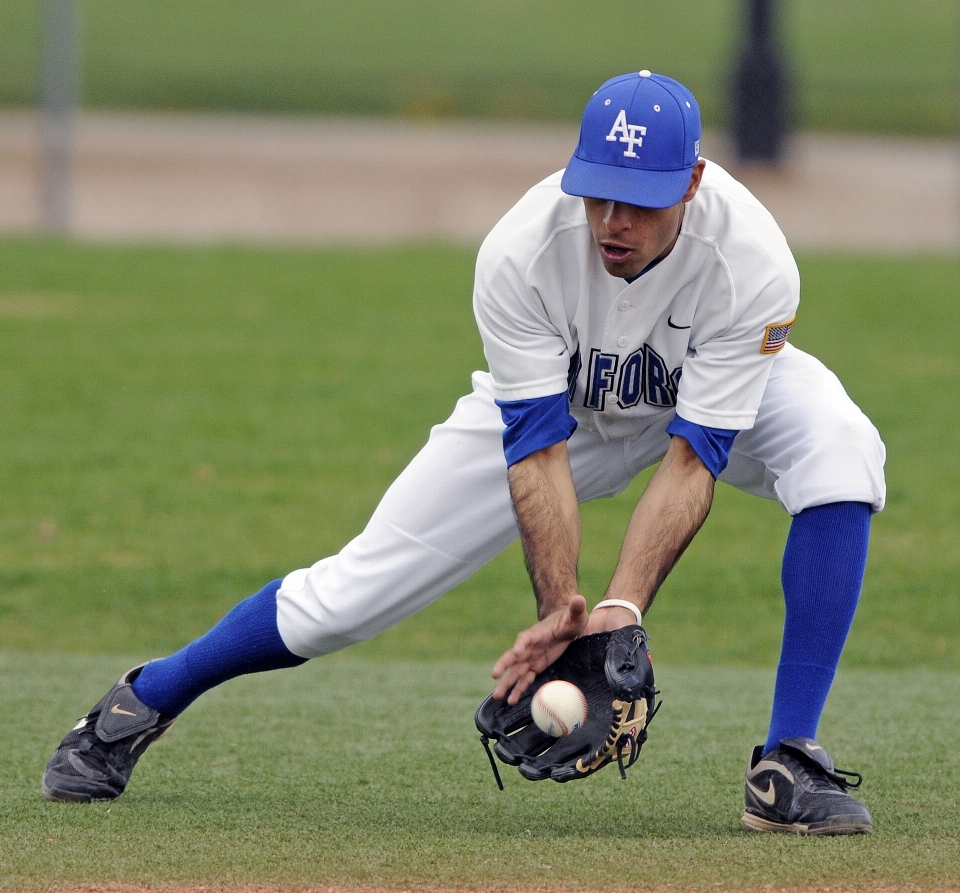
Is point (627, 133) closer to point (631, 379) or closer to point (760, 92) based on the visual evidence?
point (631, 379)

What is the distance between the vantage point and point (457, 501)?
3865 millimetres

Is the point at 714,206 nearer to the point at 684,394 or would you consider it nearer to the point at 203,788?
the point at 684,394

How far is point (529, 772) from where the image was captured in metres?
3.56

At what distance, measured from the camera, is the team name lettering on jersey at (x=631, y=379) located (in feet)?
12.4

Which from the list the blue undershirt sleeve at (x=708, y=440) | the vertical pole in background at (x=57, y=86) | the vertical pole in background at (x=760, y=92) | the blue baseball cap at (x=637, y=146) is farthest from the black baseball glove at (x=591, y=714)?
the vertical pole in background at (x=760, y=92)

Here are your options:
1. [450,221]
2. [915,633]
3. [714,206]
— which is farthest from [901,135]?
[714,206]

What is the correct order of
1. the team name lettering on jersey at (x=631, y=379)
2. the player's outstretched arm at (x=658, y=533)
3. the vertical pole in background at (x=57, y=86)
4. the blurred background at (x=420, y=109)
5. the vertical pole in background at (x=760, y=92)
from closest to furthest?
the player's outstretched arm at (x=658, y=533)
the team name lettering on jersey at (x=631, y=379)
the vertical pole in background at (x=57, y=86)
the vertical pole in background at (x=760, y=92)
the blurred background at (x=420, y=109)

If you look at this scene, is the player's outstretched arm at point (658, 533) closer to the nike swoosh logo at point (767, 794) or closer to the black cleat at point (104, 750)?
the nike swoosh logo at point (767, 794)

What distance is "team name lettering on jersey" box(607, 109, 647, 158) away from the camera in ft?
11.4

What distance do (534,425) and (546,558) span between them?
312 millimetres

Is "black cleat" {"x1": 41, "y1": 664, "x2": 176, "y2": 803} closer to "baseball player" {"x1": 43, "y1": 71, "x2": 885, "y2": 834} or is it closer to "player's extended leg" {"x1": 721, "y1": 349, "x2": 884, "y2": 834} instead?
"baseball player" {"x1": 43, "y1": 71, "x2": 885, "y2": 834}

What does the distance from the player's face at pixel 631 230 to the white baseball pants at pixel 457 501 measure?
18.9 inches

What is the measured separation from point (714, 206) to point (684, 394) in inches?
17.1

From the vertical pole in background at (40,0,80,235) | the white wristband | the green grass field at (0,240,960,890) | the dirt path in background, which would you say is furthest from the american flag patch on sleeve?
the dirt path in background
